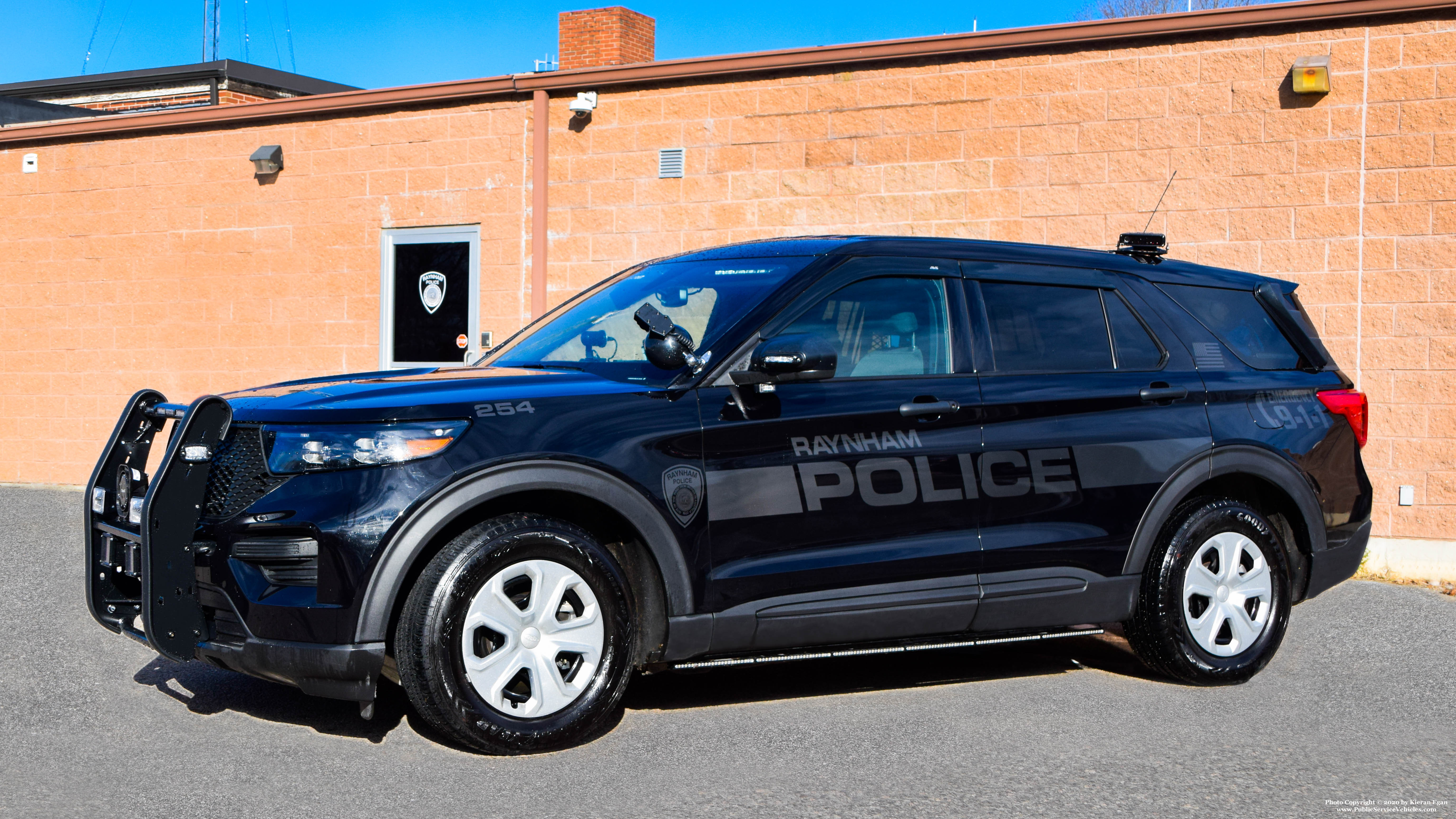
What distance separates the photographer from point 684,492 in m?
4.91

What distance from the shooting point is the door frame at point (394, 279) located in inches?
490

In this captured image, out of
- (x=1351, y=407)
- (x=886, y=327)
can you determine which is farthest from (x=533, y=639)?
(x=1351, y=407)

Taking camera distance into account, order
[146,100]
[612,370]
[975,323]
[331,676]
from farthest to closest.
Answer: [146,100], [975,323], [612,370], [331,676]

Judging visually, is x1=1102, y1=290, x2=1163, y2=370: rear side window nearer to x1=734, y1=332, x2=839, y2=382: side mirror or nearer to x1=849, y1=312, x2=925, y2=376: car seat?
x1=849, y1=312, x2=925, y2=376: car seat

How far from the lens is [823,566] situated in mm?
5113

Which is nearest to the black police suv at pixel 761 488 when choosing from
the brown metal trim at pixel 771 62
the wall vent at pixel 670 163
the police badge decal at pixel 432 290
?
the brown metal trim at pixel 771 62

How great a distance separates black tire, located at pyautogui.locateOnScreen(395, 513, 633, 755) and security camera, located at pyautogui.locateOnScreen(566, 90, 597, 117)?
7.73 m

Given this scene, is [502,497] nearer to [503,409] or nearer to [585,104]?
[503,409]

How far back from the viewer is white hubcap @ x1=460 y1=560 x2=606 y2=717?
461 centimetres

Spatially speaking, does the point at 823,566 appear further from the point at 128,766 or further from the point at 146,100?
the point at 146,100

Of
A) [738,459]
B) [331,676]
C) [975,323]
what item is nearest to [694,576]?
[738,459]

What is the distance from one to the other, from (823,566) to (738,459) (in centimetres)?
52

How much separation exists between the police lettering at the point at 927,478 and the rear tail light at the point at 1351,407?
1626 mm

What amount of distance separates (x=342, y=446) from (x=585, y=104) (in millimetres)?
7918
